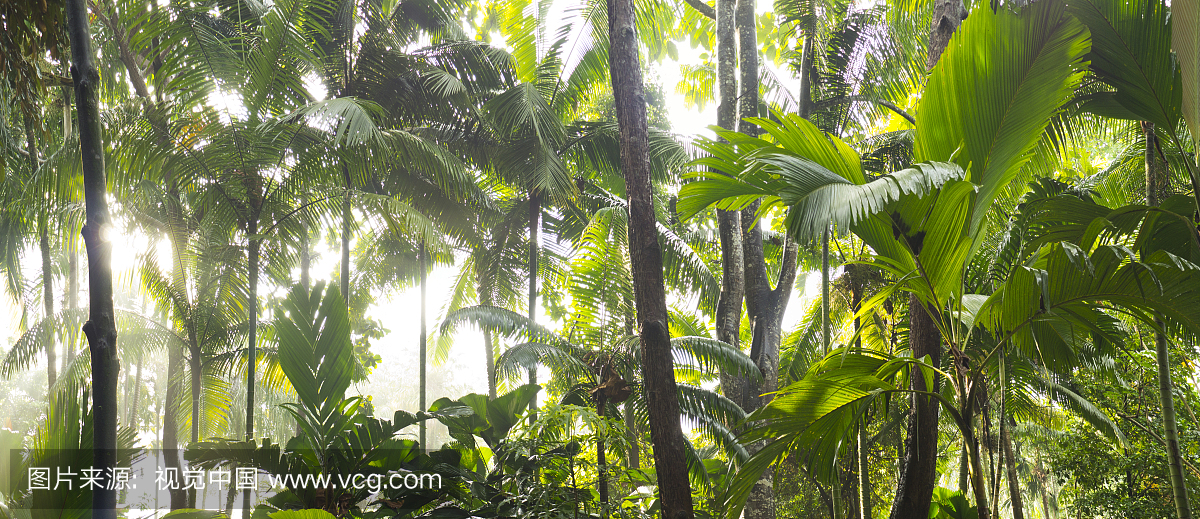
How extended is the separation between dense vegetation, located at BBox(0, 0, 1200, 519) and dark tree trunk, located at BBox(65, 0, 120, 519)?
12 mm

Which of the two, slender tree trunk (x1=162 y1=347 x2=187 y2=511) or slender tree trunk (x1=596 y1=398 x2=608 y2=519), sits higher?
slender tree trunk (x1=162 y1=347 x2=187 y2=511)

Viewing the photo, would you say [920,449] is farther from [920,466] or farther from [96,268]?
[96,268]

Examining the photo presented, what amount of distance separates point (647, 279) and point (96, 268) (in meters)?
2.81

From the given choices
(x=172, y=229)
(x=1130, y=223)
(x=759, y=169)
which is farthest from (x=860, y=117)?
(x=172, y=229)

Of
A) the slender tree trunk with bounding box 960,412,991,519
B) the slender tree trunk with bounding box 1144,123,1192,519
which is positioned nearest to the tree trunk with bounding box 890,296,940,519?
the slender tree trunk with bounding box 960,412,991,519

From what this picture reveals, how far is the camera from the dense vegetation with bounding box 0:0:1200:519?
2.80 m

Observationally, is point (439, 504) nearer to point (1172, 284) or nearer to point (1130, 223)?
point (1172, 284)

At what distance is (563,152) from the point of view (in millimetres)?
10102

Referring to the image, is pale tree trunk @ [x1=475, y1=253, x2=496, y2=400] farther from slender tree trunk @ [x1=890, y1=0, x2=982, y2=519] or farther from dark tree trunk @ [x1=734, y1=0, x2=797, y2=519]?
slender tree trunk @ [x1=890, y1=0, x2=982, y2=519]

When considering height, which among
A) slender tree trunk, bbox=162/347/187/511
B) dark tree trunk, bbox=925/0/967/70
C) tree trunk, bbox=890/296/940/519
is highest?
dark tree trunk, bbox=925/0/967/70

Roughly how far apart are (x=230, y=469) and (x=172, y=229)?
488cm

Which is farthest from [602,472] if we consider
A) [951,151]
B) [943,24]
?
[943,24]

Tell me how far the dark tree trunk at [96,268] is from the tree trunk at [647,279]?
8.77ft

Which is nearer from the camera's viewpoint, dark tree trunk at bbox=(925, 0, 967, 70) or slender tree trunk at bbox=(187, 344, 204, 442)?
dark tree trunk at bbox=(925, 0, 967, 70)
